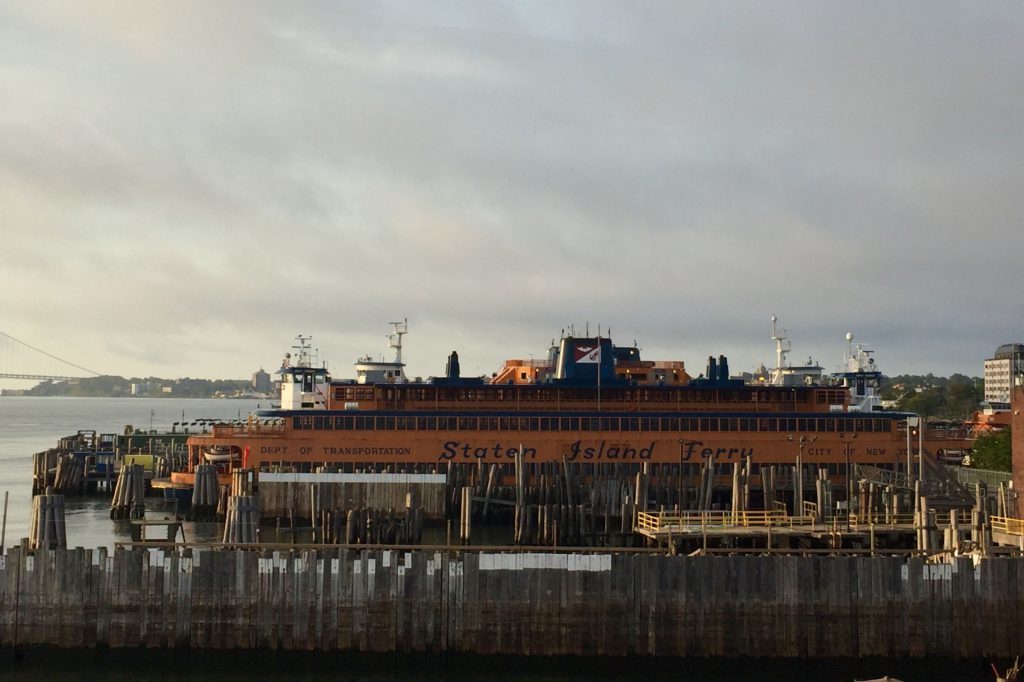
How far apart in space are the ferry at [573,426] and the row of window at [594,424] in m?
0.06

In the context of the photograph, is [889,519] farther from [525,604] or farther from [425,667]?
[425,667]

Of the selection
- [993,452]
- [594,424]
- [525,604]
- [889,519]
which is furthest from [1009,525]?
[993,452]

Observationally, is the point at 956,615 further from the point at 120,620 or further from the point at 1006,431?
the point at 1006,431

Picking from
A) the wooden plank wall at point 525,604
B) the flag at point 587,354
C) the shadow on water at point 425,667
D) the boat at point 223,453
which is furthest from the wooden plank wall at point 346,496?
the shadow on water at point 425,667

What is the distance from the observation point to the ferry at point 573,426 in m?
68.3

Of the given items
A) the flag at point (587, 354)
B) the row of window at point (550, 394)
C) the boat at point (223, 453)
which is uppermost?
the flag at point (587, 354)

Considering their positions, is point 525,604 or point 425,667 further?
point 525,604

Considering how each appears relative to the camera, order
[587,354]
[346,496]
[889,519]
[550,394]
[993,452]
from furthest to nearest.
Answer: [587,354], [550,394], [993,452], [346,496], [889,519]

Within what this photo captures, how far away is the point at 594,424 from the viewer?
228ft

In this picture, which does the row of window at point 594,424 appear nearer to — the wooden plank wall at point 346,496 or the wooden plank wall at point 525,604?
the wooden plank wall at point 346,496

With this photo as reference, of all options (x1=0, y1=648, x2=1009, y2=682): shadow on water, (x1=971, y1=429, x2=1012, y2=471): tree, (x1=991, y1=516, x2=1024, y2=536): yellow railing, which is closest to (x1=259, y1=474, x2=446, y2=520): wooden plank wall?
(x1=0, y1=648, x2=1009, y2=682): shadow on water

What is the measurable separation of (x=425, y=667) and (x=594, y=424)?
3918cm

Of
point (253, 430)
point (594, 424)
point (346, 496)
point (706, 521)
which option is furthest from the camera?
point (594, 424)

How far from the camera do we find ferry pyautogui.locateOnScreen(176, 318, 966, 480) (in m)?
68.3
